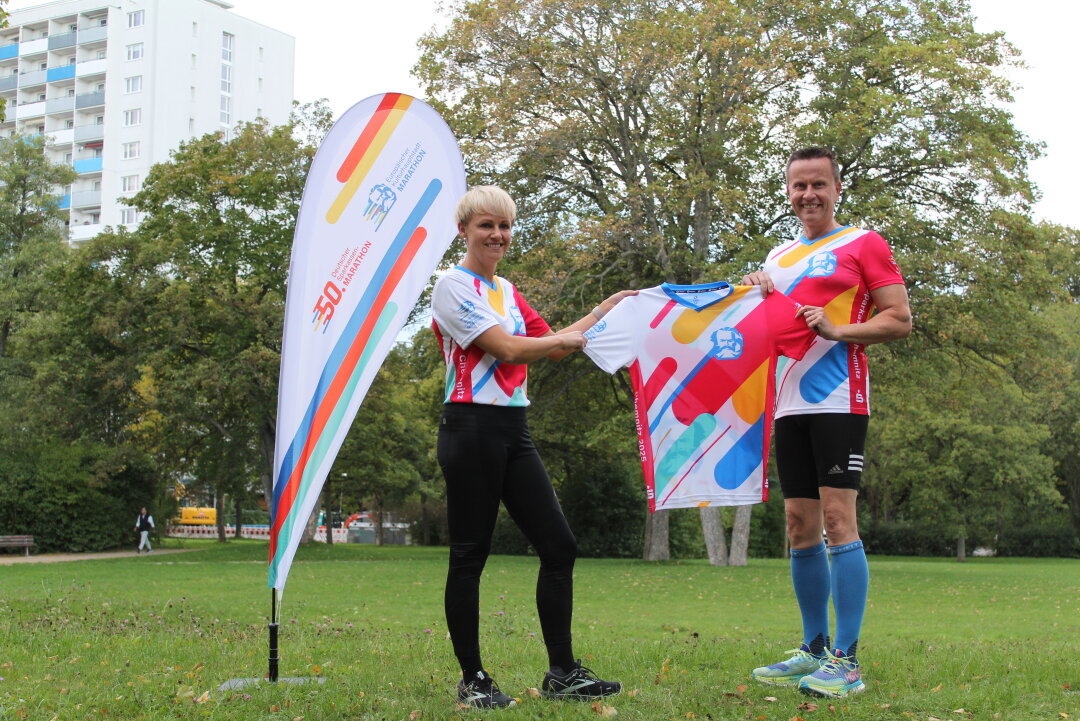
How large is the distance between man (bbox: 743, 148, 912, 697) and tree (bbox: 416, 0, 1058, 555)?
16.9 metres

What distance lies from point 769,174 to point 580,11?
6322 mm

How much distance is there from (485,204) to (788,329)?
166cm

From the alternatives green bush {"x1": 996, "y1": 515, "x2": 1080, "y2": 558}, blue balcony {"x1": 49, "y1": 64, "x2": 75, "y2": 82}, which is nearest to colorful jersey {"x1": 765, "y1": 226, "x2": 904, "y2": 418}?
green bush {"x1": 996, "y1": 515, "x2": 1080, "y2": 558}

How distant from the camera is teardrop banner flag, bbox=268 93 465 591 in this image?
497 centimetres

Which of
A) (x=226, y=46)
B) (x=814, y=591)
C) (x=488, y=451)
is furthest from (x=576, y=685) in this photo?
(x=226, y=46)

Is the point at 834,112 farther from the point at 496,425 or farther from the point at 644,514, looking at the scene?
the point at 496,425

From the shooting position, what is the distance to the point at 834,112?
79.3 ft

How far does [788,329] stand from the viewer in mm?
5105

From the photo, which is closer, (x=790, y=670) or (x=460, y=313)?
(x=460, y=313)

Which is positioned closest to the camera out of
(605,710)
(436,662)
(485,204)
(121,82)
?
(605,710)

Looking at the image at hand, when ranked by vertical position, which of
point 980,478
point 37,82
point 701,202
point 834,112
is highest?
point 37,82

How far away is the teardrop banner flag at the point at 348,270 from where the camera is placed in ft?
16.3

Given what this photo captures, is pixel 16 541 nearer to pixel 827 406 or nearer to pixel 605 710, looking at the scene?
pixel 605 710

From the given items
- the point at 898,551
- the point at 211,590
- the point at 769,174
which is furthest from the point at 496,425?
the point at 898,551
